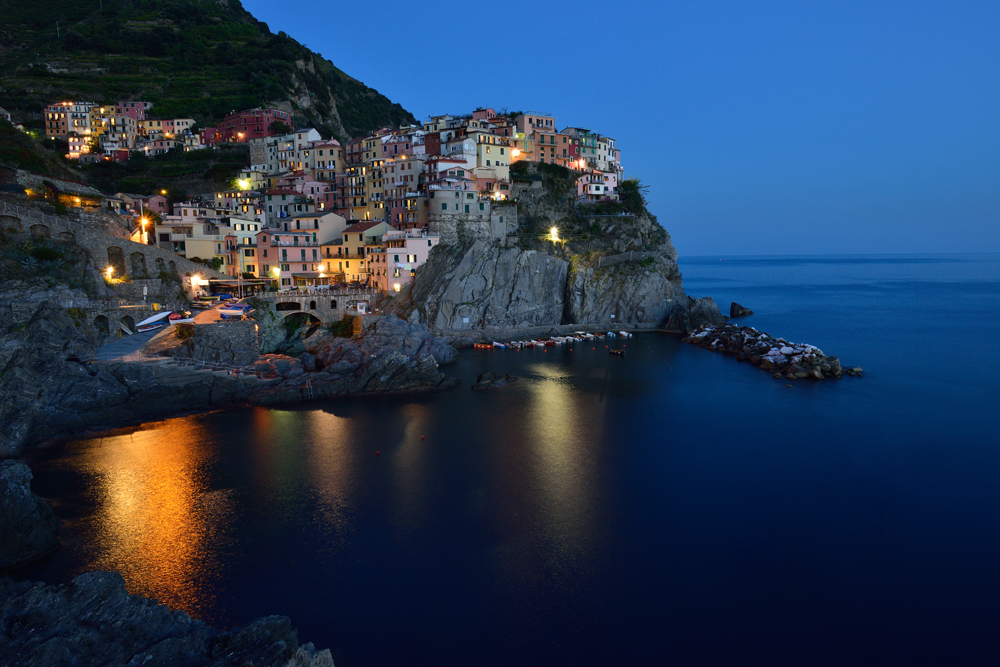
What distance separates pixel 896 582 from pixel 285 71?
89941 mm

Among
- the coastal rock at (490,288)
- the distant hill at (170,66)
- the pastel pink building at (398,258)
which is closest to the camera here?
the coastal rock at (490,288)

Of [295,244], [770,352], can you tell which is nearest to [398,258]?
[295,244]

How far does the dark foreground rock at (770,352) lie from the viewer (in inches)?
1393

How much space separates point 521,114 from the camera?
6109 cm

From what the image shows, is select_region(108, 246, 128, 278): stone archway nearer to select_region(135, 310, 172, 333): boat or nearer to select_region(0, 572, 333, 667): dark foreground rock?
select_region(135, 310, 172, 333): boat

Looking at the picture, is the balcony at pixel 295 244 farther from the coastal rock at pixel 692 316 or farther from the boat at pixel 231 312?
the coastal rock at pixel 692 316

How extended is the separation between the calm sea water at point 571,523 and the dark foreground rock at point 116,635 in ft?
6.93

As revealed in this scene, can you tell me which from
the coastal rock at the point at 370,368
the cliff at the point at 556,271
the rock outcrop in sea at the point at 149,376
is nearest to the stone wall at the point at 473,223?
the cliff at the point at 556,271

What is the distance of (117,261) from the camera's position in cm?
3628

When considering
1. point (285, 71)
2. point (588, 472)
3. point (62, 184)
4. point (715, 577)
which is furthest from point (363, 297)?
point (285, 71)

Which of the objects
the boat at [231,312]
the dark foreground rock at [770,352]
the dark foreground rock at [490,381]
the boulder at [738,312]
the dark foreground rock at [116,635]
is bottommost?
the dark foreground rock at [116,635]

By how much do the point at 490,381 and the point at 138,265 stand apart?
24.9 metres

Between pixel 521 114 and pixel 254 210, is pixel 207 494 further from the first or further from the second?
pixel 521 114

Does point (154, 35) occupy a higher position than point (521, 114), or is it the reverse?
point (154, 35)
